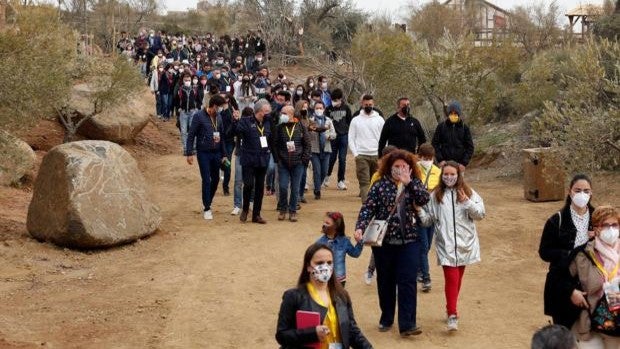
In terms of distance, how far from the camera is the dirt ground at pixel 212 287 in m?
8.75

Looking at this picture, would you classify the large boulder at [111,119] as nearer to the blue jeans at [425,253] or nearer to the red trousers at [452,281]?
the blue jeans at [425,253]

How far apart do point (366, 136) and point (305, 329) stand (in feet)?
30.3

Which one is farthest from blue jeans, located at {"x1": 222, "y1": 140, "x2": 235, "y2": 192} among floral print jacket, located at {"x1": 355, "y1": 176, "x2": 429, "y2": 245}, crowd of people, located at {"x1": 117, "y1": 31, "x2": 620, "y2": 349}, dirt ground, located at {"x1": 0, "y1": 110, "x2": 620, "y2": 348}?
floral print jacket, located at {"x1": 355, "y1": 176, "x2": 429, "y2": 245}

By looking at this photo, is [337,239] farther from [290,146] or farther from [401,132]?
[290,146]

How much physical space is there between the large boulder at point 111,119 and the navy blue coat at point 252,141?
8870 millimetres

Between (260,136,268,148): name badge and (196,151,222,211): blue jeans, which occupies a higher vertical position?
(260,136,268,148): name badge

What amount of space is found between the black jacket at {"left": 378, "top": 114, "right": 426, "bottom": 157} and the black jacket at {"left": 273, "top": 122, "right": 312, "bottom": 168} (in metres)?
1.23

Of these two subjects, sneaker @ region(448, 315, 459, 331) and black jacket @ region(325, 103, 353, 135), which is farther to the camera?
black jacket @ region(325, 103, 353, 135)

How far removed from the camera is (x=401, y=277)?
835 cm

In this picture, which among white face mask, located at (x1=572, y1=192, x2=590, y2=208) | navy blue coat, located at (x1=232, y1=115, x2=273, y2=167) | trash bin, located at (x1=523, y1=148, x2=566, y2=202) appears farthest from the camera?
trash bin, located at (x1=523, y1=148, x2=566, y2=202)

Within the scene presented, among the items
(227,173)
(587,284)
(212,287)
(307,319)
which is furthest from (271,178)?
(307,319)

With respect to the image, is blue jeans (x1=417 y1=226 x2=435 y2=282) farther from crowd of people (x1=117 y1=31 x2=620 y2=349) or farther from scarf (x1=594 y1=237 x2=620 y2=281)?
scarf (x1=594 y1=237 x2=620 y2=281)

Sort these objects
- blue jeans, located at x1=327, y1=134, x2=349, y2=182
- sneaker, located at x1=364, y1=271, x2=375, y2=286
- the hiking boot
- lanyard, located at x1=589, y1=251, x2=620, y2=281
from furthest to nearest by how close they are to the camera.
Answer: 1. blue jeans, located at x1=327, y1=134, x2=349, y2=182
2. the hiking boot
3. sneaker, located at x1=364, y1=271, x2=375, y2=286
4. lanyard, located at x1=589, y1=251, x2=620, y2=281

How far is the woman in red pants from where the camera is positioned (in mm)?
8438
